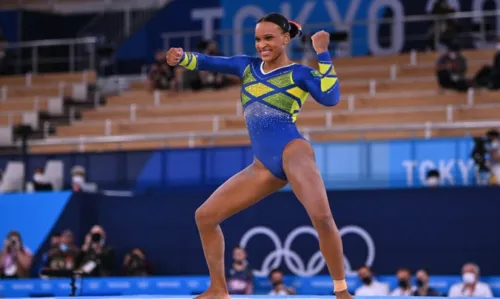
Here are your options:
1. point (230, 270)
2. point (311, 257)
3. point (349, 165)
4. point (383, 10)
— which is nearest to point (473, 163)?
point (349, 165)

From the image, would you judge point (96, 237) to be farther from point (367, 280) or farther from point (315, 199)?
point (315, 199)

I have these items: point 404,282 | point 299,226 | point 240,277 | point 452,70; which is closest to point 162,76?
point 452,70

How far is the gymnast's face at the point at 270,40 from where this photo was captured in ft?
23.6

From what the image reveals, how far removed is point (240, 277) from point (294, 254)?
3.75 feet

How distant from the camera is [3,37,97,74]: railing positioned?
23609 mm

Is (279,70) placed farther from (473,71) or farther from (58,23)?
(58,23)

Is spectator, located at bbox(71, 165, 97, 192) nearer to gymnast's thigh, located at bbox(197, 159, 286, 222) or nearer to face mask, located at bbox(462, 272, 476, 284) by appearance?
face mask, located at bbox(462, 272, 476, 284)

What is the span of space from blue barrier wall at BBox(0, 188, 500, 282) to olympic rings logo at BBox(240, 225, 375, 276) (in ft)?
0.05

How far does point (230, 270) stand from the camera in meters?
14.0

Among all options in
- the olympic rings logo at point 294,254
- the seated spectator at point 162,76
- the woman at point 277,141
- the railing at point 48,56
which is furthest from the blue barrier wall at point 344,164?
the railing at point 48,56

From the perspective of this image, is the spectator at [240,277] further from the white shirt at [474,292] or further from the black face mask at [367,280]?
the white shirt at [474,292]

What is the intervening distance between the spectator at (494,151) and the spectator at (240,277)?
3.54 metres

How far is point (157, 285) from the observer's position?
45.6 ft

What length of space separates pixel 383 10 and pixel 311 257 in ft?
29.8
